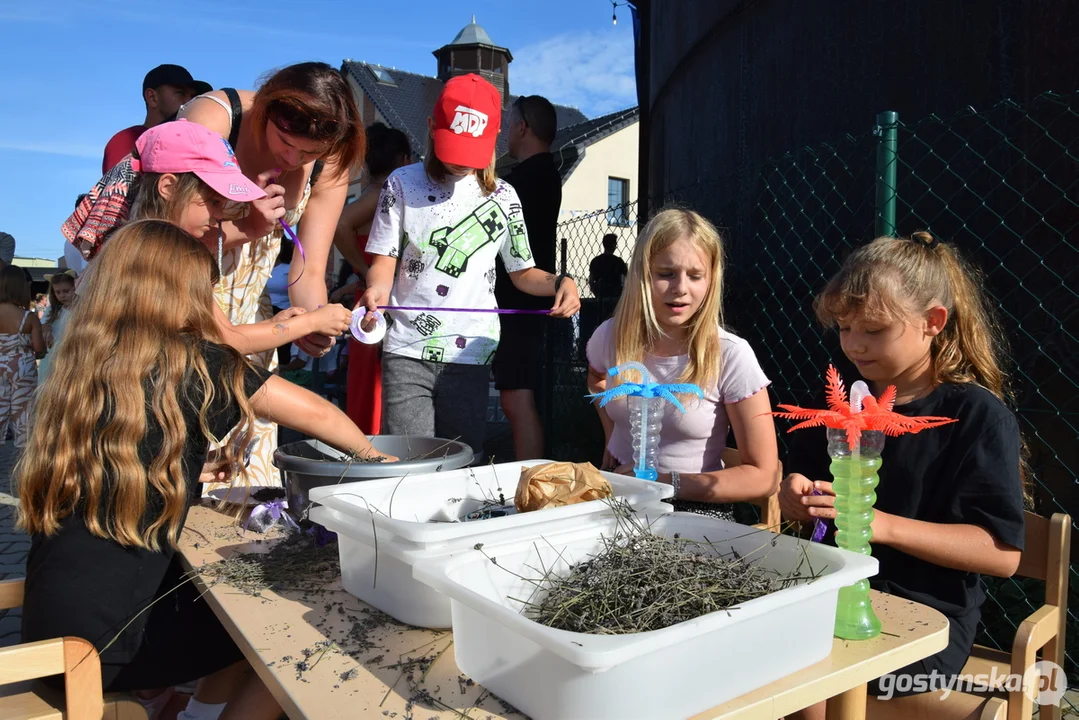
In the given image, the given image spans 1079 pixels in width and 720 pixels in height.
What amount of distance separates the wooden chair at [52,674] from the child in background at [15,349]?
5536 mm

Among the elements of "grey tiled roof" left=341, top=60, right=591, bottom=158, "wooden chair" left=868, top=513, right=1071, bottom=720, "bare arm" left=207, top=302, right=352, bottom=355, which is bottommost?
"wooden chair" left=868, top=513, right=1071, bottom=720

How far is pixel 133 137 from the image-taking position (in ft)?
10.4

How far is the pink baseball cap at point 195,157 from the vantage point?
7.10ft

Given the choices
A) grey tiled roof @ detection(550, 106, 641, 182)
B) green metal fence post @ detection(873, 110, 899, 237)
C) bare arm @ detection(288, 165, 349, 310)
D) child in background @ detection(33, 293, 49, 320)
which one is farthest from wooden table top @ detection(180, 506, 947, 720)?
grey tiled roof @ detection(550, 106, 641, 182)

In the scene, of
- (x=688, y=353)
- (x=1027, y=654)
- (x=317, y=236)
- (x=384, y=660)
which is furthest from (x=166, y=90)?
(x=1027, y=654)

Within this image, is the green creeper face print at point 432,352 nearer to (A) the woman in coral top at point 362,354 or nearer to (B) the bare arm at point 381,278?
(B) the bare arm at point 381,278

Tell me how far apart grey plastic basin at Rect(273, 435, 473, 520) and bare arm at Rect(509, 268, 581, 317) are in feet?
2.68

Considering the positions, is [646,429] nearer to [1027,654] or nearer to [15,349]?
[1027,654]

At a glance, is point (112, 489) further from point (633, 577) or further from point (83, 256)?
point (633, 577)

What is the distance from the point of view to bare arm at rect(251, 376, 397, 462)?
1898mm

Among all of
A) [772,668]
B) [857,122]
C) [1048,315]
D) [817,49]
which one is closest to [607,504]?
[772,668]

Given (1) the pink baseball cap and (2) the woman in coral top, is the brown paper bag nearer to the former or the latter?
(1) the pink baseball cap

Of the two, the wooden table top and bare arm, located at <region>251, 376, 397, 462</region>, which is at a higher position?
bare arm, located at <region>251, 376, 397, 462</region>

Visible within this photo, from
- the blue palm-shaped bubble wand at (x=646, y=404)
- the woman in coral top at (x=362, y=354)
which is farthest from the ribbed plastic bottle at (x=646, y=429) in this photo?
the woman in coral top at (x=362, y=354)
